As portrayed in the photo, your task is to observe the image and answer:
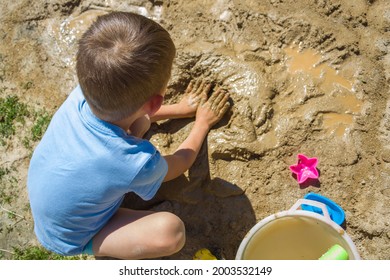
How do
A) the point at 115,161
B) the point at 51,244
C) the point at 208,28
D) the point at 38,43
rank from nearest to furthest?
1. the point at 115,161
2. the point at 51,244
3. the point at 208,28
4. the point at 38,43

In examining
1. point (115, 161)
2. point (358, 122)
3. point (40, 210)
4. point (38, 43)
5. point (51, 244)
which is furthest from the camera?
point (38, 43)

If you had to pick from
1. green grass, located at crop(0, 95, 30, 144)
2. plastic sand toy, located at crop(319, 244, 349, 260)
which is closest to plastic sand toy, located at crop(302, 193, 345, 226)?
plastic sand toy, located at crop(319, 244, 349, 260)

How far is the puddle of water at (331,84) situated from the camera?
2.49 m

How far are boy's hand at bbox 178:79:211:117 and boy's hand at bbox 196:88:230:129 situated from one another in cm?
7

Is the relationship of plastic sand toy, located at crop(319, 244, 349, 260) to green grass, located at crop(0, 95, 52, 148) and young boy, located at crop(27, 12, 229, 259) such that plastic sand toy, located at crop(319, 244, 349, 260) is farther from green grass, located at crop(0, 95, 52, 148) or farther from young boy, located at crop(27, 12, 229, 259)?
green grass, located at crop(0, 95, 52, 148)

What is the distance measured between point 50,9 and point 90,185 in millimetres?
1655

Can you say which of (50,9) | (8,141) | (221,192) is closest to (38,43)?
(50,9)

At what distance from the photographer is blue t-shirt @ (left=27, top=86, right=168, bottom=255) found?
6.23 ft

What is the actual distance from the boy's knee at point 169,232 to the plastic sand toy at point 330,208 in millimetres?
704

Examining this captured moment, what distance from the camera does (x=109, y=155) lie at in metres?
1.89

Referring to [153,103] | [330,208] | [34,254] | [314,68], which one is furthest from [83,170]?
[314,68]

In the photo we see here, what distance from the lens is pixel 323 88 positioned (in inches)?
99.2

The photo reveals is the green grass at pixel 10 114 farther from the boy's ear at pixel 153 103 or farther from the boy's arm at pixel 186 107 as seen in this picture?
the boy's ear at pixel 153 103

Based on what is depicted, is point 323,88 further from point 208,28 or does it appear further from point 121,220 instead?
point 121,220
